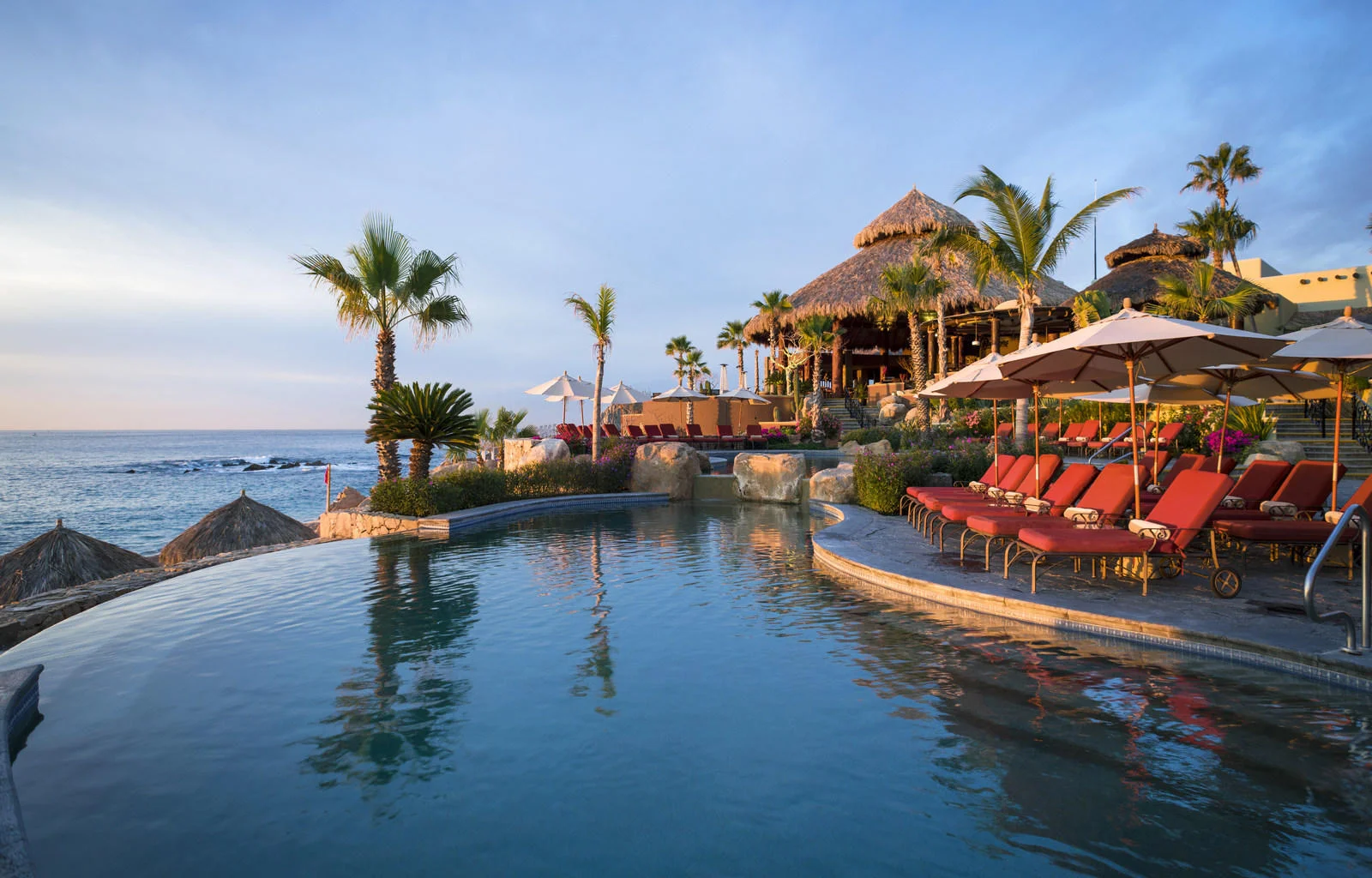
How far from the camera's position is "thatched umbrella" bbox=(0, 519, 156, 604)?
9078 mm

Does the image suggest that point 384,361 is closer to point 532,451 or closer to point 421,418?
point 421,418

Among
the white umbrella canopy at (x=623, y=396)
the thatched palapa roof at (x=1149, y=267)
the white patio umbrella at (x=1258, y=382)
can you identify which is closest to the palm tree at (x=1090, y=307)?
the thatched palapa roof at (x=1149, y=267)

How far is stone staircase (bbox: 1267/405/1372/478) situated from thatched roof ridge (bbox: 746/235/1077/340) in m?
12.5

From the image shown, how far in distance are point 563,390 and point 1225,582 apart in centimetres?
2136

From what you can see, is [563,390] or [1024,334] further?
[563,390]

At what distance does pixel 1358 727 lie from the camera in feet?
11.9

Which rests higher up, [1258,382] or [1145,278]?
[1145,278]

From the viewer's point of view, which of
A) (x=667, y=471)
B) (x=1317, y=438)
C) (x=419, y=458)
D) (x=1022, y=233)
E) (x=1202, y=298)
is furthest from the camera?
(x=1202, y=298)

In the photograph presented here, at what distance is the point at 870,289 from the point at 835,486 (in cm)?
2094

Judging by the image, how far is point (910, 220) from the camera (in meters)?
34.3

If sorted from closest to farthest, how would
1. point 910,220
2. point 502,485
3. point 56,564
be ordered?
point 56,564
point 502,485
point 910,220

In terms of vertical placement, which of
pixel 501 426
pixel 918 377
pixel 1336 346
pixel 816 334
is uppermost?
pixel 816 334

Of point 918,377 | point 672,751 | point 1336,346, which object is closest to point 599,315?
point 918,377

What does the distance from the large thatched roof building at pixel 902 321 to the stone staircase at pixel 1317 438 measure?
35.6 feet
